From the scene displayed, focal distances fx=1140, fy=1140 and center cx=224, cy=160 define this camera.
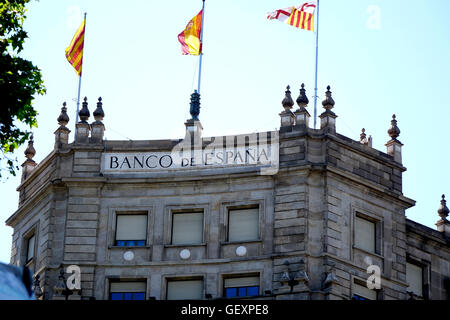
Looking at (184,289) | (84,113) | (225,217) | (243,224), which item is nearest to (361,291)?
(243,224)

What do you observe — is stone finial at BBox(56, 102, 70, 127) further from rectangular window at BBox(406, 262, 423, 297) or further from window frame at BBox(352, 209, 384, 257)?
rectangular window at BBox(406, 262, 423, 297)

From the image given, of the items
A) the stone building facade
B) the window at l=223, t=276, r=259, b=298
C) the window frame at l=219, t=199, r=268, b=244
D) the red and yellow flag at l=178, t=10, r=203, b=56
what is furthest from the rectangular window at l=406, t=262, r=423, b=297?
the red and yellow flag at l=178, t=10, r=203, b=56

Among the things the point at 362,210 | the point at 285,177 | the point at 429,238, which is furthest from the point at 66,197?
the point at 429,238

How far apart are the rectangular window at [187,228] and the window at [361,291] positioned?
7.37 metres

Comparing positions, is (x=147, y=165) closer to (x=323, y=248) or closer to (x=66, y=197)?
(x=66, y=197)

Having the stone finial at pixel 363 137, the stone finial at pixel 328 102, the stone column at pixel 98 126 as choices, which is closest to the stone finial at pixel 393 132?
the stone finial at pixel 363 137

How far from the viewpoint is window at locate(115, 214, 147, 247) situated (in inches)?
2096

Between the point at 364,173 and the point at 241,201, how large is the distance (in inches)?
247

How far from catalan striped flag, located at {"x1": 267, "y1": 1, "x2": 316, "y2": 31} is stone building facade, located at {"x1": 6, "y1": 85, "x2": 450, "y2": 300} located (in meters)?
3.38

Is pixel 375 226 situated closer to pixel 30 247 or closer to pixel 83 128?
pixel 83 128

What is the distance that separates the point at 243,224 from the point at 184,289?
→ 4039mm

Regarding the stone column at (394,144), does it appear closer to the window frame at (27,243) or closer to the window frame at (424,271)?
the window frame at (424,271)

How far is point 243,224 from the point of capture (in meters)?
52.7

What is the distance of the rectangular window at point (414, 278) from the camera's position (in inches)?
2228
